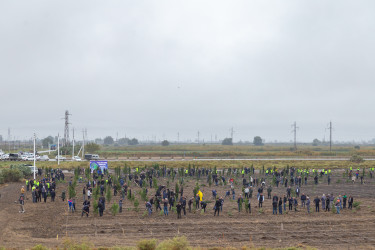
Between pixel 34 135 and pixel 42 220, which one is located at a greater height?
pixel 34 135

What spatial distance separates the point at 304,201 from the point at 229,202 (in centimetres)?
532

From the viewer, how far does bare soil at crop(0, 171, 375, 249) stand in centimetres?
1636

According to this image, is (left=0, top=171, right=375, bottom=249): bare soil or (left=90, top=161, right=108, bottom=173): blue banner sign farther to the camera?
(left=90, top=161, right=108, bottom=173): blue banner sign

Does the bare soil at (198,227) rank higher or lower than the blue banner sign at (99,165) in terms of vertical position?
lower

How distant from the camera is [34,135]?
38062 millimetres

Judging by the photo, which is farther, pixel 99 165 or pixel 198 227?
pixel 99 165

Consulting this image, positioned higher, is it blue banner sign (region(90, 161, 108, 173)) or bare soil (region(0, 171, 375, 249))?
blue banner sign (region(90, 161, 108, 173))

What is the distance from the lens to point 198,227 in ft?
63.8

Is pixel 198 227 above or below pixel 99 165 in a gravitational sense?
below

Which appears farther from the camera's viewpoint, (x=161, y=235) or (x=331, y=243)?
(x=161, y=235)

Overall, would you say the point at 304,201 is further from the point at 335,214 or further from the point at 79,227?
the point at 79,227

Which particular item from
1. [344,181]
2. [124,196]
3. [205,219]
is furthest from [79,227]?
[344,181]

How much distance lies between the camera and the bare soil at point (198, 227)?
16.4 metres

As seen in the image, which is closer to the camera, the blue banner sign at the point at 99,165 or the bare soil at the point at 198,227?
the bare soil at the point at 198,227
